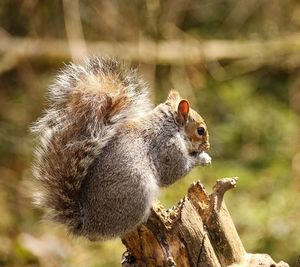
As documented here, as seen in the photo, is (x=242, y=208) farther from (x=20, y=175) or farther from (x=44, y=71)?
(x=44, y=71)

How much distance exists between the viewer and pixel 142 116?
176cm

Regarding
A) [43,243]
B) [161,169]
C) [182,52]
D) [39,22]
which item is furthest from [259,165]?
[161,169]

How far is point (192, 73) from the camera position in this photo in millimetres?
3980

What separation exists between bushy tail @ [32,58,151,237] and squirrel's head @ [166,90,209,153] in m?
0.18

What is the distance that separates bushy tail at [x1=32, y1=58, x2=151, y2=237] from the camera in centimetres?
159

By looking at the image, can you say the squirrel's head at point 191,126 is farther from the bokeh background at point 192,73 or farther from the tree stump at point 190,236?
the bokeh background at point 192,73

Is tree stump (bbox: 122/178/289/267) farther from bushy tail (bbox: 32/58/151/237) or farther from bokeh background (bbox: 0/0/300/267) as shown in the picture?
bokeh background (bbox: 0/0/300/267)

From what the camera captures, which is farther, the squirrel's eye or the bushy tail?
the squirrel's eye

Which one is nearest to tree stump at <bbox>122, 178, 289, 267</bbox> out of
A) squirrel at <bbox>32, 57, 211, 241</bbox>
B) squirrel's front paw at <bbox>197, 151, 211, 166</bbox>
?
squirrel at <bbox>32, 57, 211, 241</bbox>

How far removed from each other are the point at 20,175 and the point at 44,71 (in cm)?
61

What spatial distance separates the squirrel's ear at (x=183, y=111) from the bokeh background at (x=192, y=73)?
4.43 ft

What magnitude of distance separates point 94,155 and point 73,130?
2.7 inches

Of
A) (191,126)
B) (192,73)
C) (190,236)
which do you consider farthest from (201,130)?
(192,73)

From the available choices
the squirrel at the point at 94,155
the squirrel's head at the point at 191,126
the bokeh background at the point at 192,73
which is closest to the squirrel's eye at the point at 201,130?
the squirrel's head at the point at 191,126
